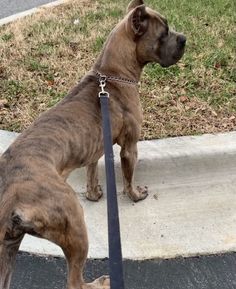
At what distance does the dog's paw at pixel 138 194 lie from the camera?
4492 millimetres

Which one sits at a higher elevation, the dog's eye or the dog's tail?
the dog's eye

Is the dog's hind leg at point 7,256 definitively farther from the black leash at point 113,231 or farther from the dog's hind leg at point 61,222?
the black leash at point 113,231

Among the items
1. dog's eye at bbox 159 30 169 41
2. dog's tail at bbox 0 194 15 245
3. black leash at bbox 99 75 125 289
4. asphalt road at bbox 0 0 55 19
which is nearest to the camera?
black leash at bbox 99 75 125 289

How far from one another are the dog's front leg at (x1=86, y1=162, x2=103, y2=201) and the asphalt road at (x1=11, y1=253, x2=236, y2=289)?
69 cm

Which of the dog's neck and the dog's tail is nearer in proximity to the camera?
the dog's tail

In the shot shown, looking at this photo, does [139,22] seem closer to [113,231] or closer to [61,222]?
[61,222]

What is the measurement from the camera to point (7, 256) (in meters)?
3.23

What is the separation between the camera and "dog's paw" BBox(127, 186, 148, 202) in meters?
4.49

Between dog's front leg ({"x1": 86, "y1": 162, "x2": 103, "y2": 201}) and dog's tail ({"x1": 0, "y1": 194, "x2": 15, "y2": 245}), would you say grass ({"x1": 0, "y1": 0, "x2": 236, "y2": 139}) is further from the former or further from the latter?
dog's tail ({"x1": 0, "y1": 194, "x2": 15, "y2": 245})

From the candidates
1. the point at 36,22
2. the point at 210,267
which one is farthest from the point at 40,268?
the point at 36,22

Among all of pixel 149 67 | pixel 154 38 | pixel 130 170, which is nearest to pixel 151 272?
pixel 130 170

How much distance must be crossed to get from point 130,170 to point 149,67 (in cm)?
185

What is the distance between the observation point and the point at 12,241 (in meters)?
3.05

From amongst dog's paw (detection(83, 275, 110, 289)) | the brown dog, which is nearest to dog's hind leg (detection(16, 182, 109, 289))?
the brown dog
